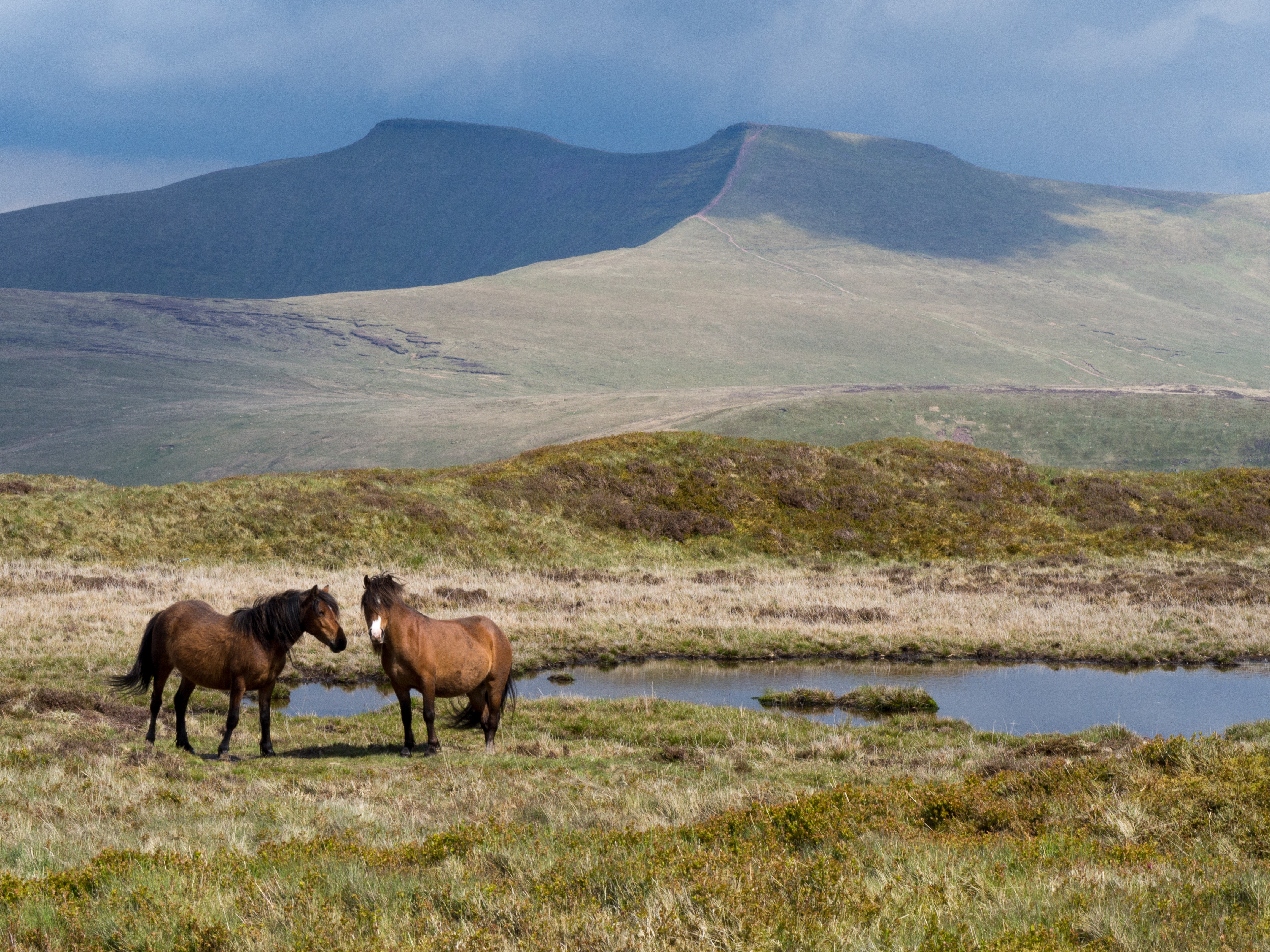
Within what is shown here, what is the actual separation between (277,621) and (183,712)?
1.98 metres

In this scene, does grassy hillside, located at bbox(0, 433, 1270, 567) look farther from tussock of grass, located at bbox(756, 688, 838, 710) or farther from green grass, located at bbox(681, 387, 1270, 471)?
green grass, located at bbox(681, 387, 1270, 471)

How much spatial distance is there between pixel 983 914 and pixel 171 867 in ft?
19.1

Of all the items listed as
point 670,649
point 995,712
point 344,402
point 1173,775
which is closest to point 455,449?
point 344,402

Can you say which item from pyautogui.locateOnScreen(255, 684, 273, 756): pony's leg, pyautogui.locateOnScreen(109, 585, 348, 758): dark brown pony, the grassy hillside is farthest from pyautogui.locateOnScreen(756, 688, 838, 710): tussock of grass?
the grassy hillside

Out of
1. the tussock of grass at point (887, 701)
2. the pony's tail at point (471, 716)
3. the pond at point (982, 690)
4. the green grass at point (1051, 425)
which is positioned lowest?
the pond at point (982, 690)

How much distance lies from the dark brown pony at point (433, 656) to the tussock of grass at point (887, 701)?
778 centimetres

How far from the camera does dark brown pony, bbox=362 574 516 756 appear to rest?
48.5 feet

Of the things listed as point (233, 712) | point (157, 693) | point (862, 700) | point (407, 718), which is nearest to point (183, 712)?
point (157, 693)

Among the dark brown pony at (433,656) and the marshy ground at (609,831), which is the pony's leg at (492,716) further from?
the marshy ground at (609,831)

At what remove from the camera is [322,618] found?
14273 mm

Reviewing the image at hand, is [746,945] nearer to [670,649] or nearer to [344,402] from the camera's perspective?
[670,649]

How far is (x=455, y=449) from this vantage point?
108 meters

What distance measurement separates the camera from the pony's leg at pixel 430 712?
1502 centimetres

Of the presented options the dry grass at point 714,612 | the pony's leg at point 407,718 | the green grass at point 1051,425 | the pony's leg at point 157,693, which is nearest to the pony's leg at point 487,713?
the pony's leg at point 407,718
